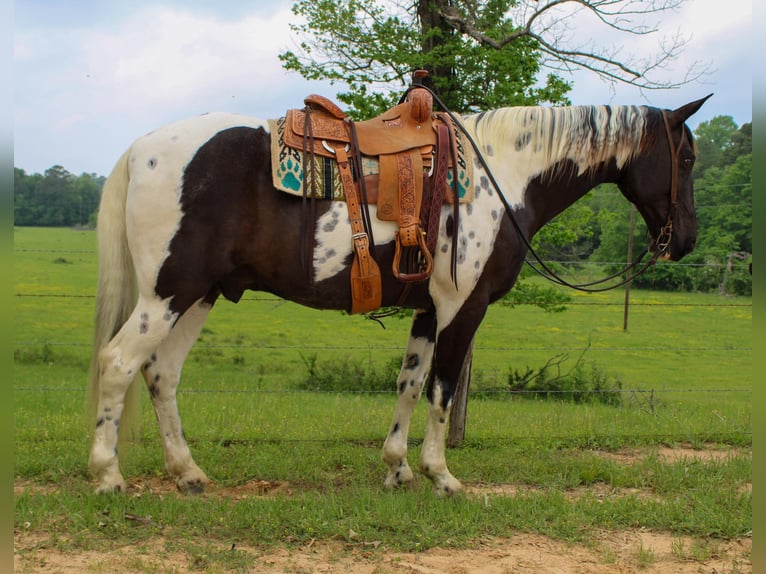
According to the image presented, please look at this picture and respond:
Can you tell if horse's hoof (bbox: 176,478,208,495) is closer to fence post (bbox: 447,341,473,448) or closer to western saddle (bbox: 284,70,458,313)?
western saddle (bbox: 284,70,458,313)

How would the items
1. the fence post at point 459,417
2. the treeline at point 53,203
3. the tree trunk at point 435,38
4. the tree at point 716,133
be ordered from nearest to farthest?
the fence post at point 459,417 → the tree trunk at point 435,38 → the treeline at point 53,203 → the tree at point 716,133

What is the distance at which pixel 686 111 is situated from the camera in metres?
3.97

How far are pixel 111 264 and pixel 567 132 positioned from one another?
2.80 meters

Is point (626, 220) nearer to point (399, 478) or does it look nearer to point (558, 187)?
point (558, 187)

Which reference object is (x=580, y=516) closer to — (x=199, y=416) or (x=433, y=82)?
(x=199, y=416)

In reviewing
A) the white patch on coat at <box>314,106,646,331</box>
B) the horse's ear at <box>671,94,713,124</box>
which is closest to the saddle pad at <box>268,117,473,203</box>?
the white patch on coat at <box>314,106,646,331</box>

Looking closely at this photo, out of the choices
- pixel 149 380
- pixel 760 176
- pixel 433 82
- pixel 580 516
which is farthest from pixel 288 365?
pixel 760 176

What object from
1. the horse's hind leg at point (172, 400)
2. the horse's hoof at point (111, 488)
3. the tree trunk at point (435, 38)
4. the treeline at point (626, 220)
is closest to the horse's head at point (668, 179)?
the treeline at point (626, 220)

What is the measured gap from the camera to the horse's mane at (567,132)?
157 inches

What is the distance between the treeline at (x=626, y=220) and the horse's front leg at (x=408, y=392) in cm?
280

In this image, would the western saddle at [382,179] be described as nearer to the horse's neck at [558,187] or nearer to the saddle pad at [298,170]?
the saddle pad at [298,170]

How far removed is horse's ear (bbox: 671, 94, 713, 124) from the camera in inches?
155

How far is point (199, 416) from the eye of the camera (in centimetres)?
581

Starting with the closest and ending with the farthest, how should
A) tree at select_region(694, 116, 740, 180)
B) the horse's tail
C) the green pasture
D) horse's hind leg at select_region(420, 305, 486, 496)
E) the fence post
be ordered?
the green pasture, the horse's tail, horse's hind leg at select_region(420, 305, 486, 496), the fence post, tree at select_region(694, 116, 740, 180)
